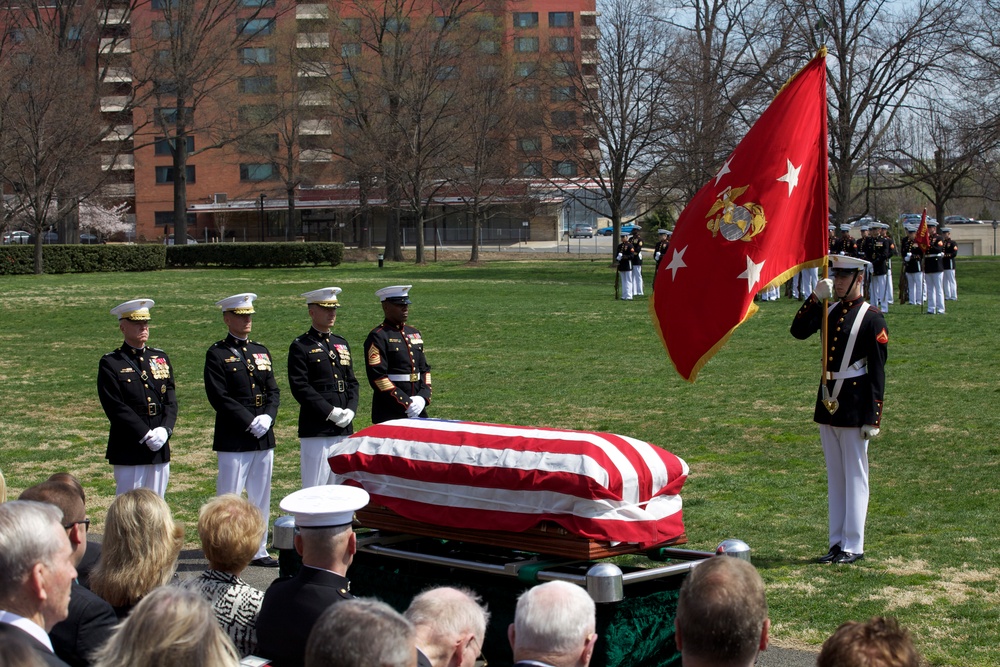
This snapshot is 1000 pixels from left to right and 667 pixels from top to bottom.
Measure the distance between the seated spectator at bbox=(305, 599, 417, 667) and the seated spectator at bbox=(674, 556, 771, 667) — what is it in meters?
0.74

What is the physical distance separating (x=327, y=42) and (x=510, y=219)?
1997 cm

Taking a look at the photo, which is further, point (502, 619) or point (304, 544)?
point (502, 619)

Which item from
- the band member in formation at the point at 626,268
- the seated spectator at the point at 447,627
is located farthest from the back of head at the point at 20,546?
the band member in formation at the point at 626,268

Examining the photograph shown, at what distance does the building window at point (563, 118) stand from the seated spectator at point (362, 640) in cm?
4632

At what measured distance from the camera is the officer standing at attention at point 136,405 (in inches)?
303

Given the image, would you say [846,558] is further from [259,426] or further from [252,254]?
[252,254]

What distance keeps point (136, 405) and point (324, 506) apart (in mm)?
4208

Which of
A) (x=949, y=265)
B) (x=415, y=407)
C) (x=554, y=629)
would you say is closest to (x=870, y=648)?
(x=554, y=629)

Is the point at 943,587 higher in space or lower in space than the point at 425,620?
lower

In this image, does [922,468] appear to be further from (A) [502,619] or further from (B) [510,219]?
(B) [510,219]

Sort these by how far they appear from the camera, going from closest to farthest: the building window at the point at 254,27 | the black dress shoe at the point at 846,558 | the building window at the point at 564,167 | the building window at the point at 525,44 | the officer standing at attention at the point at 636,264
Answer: the black dress shoe at the point at 846,558, the officer standing at attention at the point at 636,264, the building window at the point at 564,167, the building window at the point at 254,27, the building window at the point at 525,44

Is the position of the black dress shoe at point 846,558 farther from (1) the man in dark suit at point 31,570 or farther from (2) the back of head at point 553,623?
(1) the man in dark suit at point 31,570

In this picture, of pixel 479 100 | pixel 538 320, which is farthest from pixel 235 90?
pixel 538 320

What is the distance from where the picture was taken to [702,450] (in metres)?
10.7
